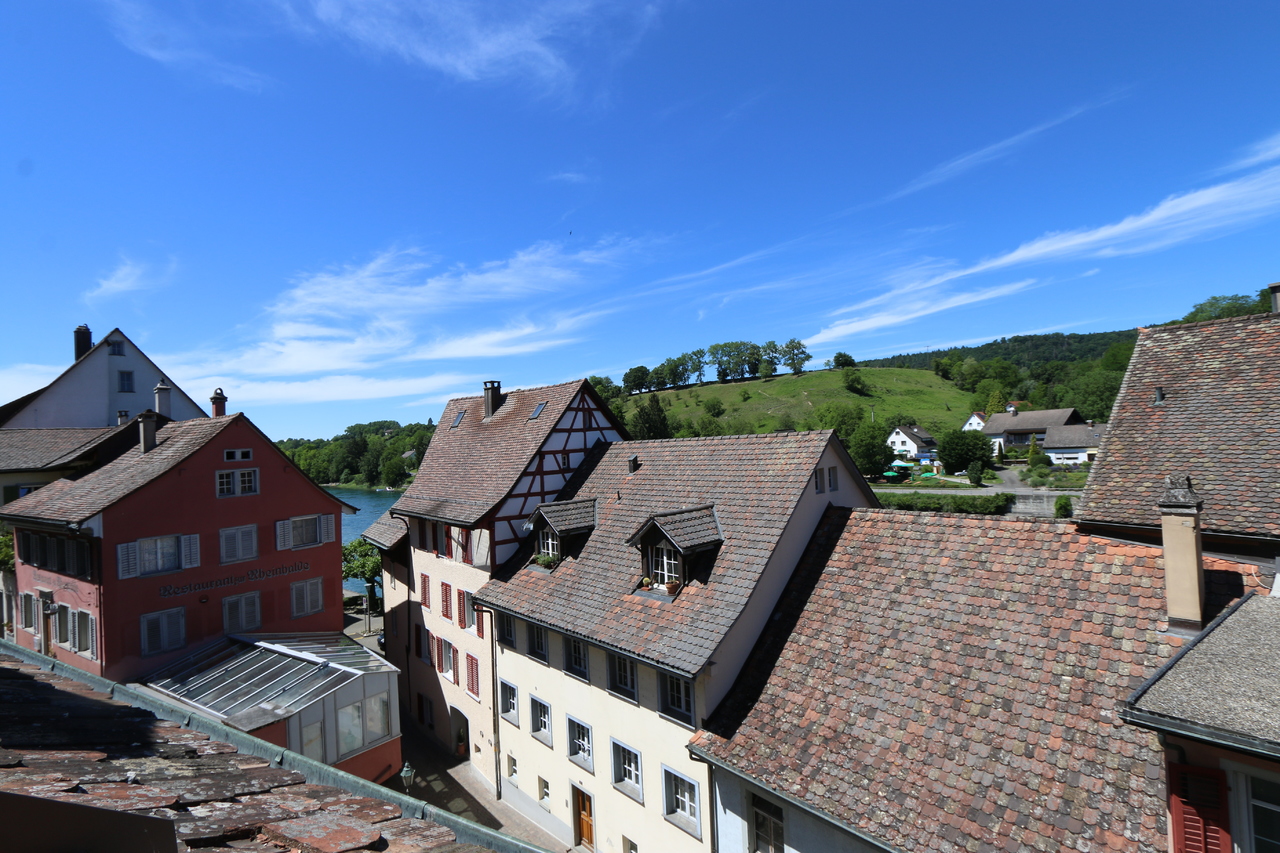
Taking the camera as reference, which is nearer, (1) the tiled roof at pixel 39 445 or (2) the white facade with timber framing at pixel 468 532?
(2) the white facade with timber framing at pixel 468 532

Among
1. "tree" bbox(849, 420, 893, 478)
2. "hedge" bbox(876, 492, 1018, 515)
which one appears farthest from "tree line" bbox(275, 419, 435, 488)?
"hedge" bbox(876, 492, 1018, 515)

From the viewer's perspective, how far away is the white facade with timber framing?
809 inches

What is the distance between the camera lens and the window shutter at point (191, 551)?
19641 millimetres

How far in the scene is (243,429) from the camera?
840 inches

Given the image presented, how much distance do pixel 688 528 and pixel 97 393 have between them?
34.5m

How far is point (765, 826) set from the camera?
1155cm

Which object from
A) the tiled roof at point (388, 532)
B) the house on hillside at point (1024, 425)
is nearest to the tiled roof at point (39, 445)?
the tiled roof at point (388, 532)

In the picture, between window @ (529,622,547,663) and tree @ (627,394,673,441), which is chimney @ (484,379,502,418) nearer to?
window @ (529,622,547,663)

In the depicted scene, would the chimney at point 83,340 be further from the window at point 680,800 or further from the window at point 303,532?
the window at point 680,800

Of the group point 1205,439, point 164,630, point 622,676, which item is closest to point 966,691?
point 1205,439

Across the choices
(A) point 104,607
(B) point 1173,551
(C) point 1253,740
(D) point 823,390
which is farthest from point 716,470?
(D) point 823,390

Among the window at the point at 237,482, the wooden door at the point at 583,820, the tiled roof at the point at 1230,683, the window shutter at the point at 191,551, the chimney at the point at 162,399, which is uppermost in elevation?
the chimney at the point at 162,399

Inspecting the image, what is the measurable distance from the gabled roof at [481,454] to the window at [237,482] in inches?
204

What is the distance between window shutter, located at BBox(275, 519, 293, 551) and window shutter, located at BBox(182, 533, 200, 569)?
240cm
